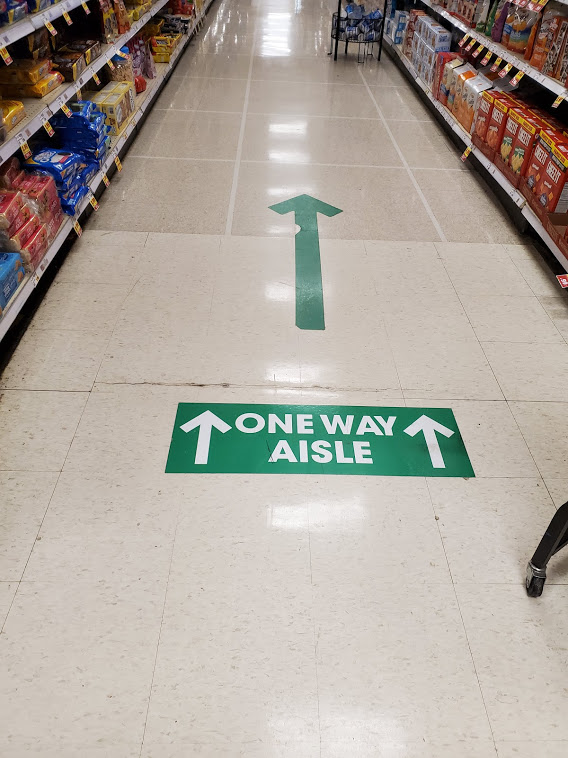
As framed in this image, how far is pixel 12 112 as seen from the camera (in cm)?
271

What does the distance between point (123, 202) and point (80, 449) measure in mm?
2353

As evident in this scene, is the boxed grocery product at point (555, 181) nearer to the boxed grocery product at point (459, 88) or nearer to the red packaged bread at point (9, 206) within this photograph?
the boxed grocery product at point (459, 88)

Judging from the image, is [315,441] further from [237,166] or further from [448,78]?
[448,78]

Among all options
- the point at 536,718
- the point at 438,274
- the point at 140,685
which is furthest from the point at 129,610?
the point at 438,274

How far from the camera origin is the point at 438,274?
3361 mm

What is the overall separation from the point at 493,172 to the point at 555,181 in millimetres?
960

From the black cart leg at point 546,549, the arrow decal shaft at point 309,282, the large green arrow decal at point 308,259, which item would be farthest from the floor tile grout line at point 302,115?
the black cart leg at point 546,549

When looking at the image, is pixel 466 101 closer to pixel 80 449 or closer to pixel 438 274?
pixel 438 274

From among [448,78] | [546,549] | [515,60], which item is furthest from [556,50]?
[546,549]

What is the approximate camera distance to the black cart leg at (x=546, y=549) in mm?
1623

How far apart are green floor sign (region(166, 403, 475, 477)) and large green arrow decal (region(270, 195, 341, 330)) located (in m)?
0.66

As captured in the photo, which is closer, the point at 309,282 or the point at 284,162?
the point at 309,282

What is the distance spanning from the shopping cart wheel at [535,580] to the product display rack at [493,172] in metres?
1.95

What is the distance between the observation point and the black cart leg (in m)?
1.62
